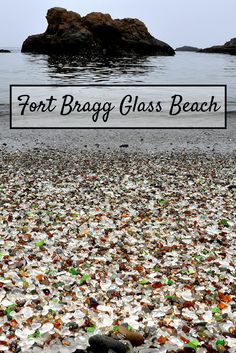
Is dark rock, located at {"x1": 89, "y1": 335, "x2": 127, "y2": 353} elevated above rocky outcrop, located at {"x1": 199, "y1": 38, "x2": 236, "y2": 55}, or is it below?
below

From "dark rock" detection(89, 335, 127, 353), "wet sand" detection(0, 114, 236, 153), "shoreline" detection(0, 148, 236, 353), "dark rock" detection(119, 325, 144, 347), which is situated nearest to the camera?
"dark rock" detection(89, 335, 127, 353)

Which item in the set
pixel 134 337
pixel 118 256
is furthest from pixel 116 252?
pixel 134 337

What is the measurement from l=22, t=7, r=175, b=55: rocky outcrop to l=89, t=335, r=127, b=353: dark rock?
103m

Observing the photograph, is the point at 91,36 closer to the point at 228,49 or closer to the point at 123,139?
the point at 228,49

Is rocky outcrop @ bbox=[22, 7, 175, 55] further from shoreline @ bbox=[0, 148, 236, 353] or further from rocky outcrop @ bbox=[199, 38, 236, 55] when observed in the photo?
shoreline @ bbox=[0, 148, 236, 353]

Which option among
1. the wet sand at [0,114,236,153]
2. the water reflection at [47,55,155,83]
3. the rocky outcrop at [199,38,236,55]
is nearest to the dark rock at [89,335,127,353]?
Result: the wet sand at [0,114,236,153]

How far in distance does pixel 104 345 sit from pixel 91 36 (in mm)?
106370

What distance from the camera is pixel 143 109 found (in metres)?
29.6

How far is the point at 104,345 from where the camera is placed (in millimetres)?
4371

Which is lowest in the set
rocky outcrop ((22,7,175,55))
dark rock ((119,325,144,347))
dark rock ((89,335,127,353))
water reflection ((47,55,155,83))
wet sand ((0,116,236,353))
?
wet sand ((0,116,236,353))

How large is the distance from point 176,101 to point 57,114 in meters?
11.5

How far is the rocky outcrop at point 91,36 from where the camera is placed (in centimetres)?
10244

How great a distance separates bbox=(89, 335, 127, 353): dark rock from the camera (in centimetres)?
438

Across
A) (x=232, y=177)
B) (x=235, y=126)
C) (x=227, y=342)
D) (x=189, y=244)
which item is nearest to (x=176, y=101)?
(x=235, y=126)
